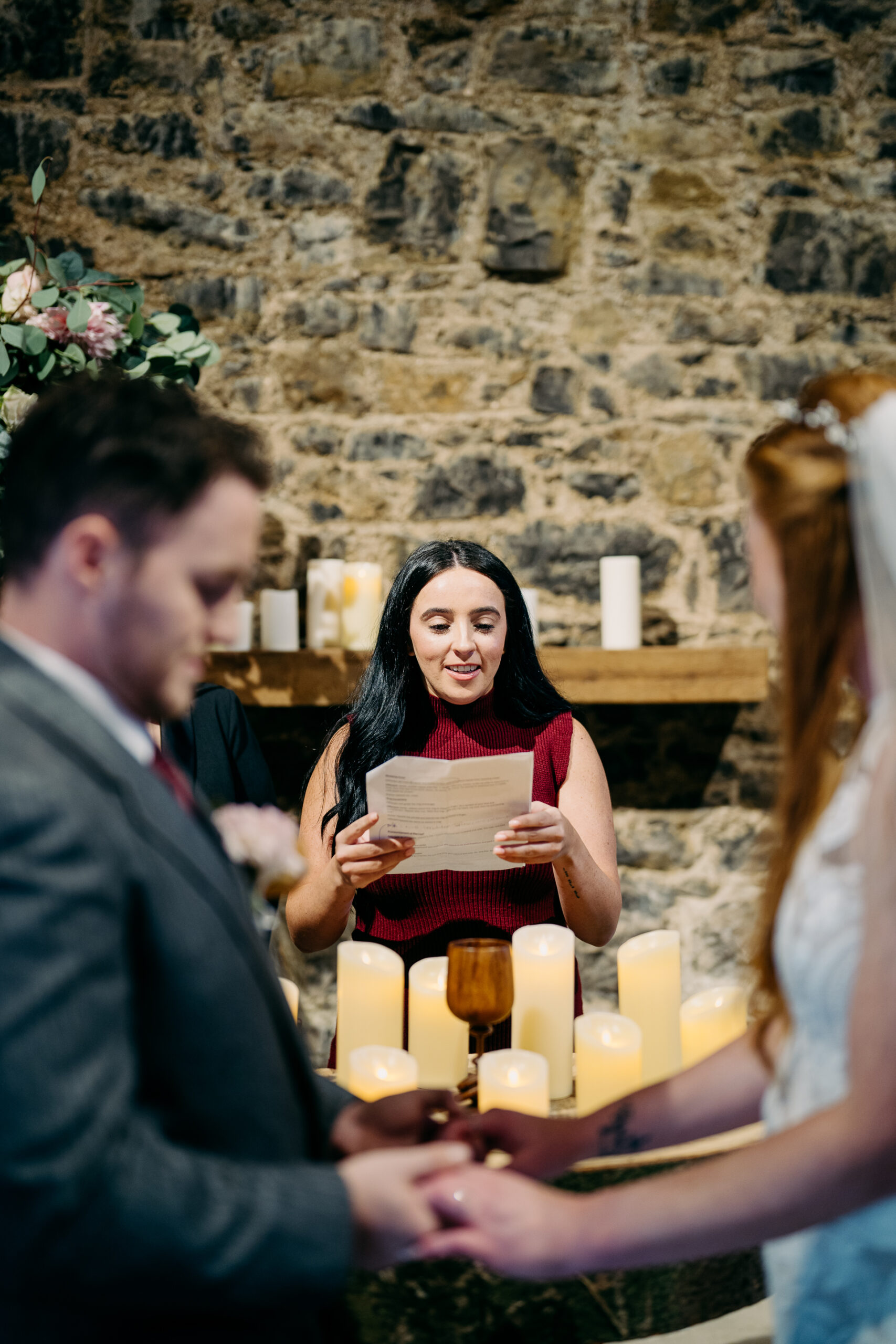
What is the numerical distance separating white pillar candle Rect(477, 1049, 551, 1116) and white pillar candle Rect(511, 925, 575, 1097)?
16cm

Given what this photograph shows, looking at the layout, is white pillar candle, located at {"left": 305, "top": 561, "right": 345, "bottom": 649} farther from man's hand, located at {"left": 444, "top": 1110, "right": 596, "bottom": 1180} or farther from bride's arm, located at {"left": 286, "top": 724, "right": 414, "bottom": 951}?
man's hand, located at {"left": 444, "top": 1110, "right": 596, "bottom": 1180}

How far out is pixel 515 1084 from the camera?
4.03 feet

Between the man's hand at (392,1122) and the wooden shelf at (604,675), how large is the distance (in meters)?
1.88

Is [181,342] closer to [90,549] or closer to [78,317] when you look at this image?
[78,317]

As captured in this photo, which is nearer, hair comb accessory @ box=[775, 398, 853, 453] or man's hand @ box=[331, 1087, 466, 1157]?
hair comb accessory @ box=[775, 398, 853, 453]

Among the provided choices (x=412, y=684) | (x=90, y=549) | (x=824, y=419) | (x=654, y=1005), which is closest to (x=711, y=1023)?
(x=654, y=1005)

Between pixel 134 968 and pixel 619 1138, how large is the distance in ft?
2.03

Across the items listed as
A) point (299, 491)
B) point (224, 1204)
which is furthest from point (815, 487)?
point (299, 491)

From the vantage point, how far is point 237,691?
9.61 ft

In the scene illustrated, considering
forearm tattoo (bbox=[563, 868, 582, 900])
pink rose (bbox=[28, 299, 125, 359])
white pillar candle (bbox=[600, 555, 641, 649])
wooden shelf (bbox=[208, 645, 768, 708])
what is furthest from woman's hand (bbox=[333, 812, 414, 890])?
white pillar candle (bbox=[600, 555, 641, 649])

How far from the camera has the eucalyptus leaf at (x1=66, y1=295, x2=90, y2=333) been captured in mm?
1857

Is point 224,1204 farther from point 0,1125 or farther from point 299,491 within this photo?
point 299,491

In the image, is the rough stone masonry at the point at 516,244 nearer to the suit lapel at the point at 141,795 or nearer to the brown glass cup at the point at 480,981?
the brown glass cup at the point at 480,981

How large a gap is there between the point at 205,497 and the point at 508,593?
142 centimetres
